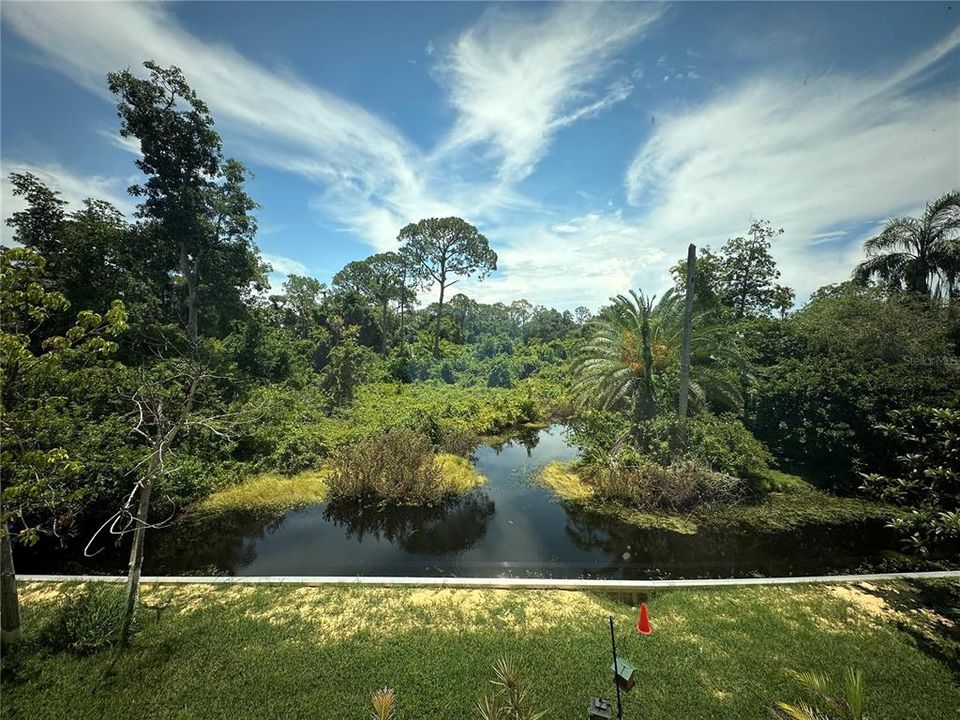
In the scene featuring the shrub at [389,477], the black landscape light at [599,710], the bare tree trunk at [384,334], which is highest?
the bare tree trunk at [384,334]

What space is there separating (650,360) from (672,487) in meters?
4.60

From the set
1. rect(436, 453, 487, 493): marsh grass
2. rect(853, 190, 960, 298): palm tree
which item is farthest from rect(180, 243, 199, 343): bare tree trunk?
rect(853, 190, 960, 298): palm tree

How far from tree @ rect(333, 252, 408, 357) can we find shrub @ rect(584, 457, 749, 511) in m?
27.4

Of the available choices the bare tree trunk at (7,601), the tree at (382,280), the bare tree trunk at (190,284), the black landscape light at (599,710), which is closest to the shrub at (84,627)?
the bare tree trunk at (7,601)

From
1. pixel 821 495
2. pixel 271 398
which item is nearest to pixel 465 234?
pixel 271 398

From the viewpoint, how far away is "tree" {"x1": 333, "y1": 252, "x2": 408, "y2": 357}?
34.9 meters

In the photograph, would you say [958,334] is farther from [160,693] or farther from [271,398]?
[271,398]

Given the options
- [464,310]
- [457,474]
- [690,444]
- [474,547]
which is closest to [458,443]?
[457,474]

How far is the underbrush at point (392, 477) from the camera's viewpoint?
32.3 feet

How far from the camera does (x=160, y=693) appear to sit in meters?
4.07

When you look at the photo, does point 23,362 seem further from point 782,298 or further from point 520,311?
point 520,311

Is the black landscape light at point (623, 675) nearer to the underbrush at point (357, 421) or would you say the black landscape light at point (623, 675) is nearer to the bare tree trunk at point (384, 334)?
the underbrush at point (357, 421)

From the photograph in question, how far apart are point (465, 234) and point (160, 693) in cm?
3216

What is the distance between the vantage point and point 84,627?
4.70 metres
